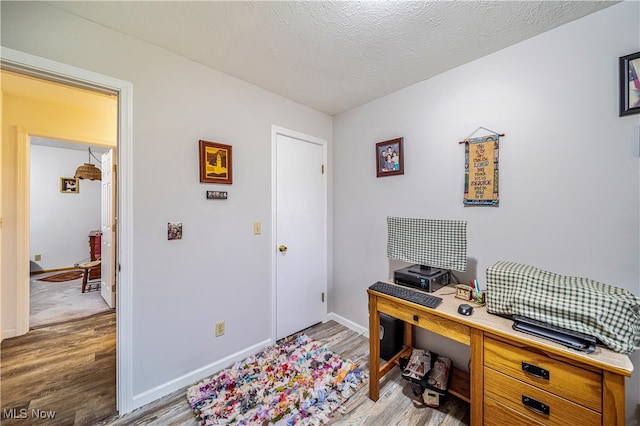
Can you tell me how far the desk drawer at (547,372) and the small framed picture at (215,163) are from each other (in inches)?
80.2

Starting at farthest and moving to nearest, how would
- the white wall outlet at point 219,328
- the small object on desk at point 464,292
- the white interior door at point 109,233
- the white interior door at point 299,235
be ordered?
1. the white interior door at point 109,233
2. the white interior door at point 299,235
3. the white wall outlet at point 219,328
4. the small object on desk at point 464,292

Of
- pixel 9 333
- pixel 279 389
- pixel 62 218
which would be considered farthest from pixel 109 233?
pixel 62 218

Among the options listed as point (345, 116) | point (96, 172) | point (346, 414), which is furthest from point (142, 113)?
point (96, 172)

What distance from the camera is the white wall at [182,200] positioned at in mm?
A: 1454

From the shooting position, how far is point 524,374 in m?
1.15

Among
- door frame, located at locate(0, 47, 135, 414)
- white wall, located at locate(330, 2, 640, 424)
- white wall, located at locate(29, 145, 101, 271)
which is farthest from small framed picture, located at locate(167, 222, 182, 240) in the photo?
white wall, located at locate(29, 145, 101, 271)

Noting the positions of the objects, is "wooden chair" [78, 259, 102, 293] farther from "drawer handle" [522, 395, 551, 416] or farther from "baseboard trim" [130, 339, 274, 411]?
"drawer handle" [522, 395, 551, 416]

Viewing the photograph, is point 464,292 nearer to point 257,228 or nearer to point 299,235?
point 299,235

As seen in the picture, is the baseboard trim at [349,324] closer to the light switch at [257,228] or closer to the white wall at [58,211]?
the light switch at [257,228]

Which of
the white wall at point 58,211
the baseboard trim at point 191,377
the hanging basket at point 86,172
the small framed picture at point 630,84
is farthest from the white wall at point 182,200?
the white wall at point 58,211

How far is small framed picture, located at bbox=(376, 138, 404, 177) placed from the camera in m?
2.19

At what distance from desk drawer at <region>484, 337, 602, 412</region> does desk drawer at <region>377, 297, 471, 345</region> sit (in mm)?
113

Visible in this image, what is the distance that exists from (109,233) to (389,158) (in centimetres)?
356

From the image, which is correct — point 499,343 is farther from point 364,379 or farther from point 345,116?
point 345,116
